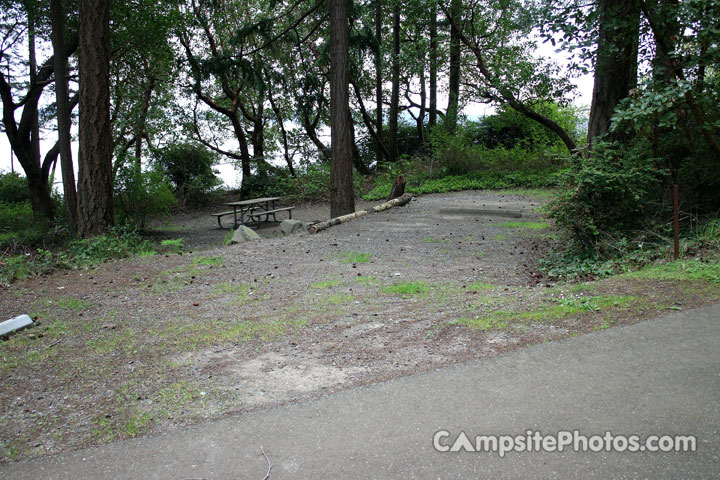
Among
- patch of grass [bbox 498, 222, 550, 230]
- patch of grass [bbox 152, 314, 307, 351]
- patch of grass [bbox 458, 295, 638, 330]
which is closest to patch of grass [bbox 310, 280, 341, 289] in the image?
patch of grass [bbox 152, 314, 307, 351]

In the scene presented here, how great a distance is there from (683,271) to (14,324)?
245 inches

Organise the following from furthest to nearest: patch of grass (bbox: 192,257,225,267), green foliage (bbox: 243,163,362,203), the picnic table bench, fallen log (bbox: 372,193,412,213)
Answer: green foliage (bbox: 243,163,362,203) → the picnic table bench → fallen log (bbox: 372,193,412,213) → patch of grass (bbox: 192,257,225,267)

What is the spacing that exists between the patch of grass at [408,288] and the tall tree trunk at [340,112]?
22.5 feet

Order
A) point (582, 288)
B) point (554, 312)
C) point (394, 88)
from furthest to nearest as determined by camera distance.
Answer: point (394, 88) → point (582, 288) → point (554, 312)

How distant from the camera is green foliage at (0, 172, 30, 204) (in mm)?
21453

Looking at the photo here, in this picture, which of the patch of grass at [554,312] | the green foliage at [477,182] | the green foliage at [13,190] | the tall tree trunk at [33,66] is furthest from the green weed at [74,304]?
the green foliage at [13,190]

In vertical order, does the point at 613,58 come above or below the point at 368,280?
above

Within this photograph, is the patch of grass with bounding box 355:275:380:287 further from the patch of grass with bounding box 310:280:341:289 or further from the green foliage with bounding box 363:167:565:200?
the green foliage with bounding box 363:167:565:200

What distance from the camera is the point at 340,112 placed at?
12320mm

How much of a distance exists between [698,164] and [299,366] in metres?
6.08

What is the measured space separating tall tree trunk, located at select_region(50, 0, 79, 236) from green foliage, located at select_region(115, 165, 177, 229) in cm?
116

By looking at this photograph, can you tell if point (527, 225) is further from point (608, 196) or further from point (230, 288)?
point (230, 288)

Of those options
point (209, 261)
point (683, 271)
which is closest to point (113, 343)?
point (209, 261)

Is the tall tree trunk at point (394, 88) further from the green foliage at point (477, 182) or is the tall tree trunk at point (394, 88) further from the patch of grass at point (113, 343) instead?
the patch of grass at point (113, 343)
